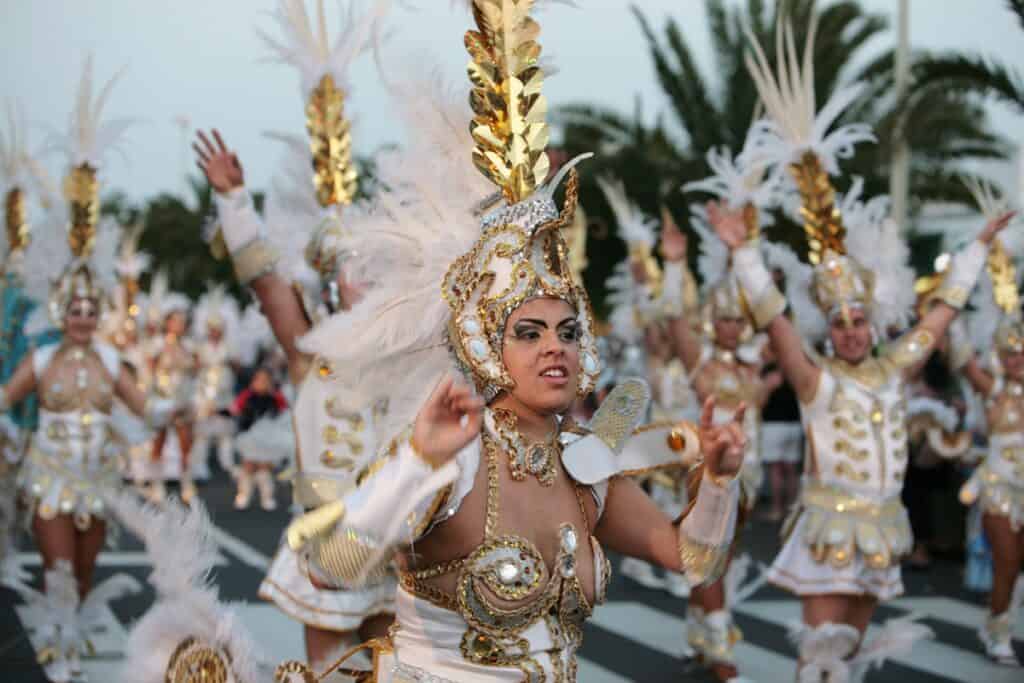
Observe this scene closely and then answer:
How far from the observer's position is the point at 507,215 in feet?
12.1

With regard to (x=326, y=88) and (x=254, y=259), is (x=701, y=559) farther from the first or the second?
(x=326, y=88)

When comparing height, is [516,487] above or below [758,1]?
below

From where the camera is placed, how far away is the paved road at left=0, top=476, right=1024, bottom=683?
7.96 metres

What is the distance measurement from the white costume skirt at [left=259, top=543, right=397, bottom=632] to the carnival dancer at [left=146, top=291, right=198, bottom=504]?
36.7 feet

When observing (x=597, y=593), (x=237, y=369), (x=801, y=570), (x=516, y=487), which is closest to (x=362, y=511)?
(x=516, y=487)

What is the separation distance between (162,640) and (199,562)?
0.76 feet

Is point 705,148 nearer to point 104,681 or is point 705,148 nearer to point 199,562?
point 104,681

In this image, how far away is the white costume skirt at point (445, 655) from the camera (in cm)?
346

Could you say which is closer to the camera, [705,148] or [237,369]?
[705,148]

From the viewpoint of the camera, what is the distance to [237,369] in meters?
22.2

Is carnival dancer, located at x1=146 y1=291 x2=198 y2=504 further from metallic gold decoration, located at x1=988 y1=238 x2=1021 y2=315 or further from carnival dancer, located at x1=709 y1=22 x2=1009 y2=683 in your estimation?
carnival dancer, located at x1=709 y1=22 x2=1009 y2=683

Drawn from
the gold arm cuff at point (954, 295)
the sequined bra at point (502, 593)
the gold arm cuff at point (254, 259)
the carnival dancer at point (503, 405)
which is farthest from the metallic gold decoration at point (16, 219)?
the sequined bra at point (502, 593)

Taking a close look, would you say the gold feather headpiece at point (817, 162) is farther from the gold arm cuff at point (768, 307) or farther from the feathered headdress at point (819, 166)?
the gold arm cuff at point (768, 307)

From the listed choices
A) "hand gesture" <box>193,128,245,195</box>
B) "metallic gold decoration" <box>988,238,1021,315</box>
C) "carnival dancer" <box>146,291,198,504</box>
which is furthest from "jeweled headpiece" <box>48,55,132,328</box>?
"carnival dancer" <box>146,291,198,504</box>
